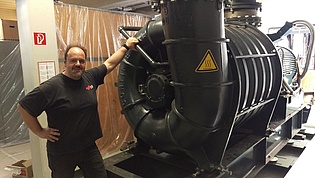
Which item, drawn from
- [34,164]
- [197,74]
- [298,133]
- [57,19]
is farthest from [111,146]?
[298,133]

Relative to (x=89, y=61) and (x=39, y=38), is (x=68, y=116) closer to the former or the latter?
(x=39, y=38)

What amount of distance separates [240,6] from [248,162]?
1.73 m

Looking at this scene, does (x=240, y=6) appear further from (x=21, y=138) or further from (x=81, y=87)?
(x=21, y=138)

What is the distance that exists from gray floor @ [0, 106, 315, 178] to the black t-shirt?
190 cm

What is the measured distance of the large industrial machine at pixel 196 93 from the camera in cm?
157

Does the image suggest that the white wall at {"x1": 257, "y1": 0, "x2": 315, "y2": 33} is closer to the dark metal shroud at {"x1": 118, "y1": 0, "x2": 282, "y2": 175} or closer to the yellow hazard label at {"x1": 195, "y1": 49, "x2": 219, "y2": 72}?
the dark metal shroud at {"x1": 118, "y1": 0, "x2": 282, "y2": 175}

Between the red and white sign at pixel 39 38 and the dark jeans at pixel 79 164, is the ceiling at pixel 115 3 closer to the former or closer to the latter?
the red and white sign at pixel 39 38

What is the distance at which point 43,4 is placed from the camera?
251 centimetres

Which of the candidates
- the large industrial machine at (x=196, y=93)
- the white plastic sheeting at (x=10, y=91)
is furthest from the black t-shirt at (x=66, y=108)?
the white plastic sheeting at (x=10, y=91)

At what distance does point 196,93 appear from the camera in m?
1.61

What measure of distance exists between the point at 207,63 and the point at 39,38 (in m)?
1.76

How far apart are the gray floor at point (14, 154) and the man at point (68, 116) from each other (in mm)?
1807

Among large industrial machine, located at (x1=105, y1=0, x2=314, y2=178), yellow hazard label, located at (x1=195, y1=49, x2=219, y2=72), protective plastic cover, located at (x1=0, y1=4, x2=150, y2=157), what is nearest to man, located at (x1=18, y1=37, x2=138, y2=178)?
large industrial machine, located at (x1=105, y1=0, x2=314, y2=178)

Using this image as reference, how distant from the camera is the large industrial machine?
1574 mm
